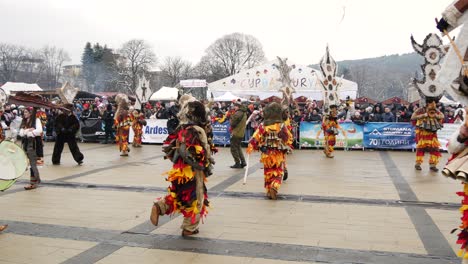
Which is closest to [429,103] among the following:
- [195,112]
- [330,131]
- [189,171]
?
[330,131]

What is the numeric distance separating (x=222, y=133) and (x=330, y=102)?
5.27m

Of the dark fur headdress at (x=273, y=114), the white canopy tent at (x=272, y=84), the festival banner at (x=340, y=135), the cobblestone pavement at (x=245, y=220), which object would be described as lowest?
the cobblestone pavement at (x=245, y=220)

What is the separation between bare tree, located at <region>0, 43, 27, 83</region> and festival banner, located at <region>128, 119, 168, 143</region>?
52860 millimetres

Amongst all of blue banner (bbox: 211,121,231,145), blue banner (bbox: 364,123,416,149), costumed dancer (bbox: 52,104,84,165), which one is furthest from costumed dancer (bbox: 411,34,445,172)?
costumed dancer (bbox: 52,104,84,165)

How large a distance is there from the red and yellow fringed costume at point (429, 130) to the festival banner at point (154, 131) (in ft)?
35.0

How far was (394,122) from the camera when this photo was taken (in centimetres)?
1656

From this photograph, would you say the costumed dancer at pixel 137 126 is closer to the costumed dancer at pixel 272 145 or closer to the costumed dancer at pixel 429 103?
the costumed dancer at pixel 272 145

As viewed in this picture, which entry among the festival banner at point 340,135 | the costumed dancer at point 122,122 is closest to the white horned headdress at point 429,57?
the festival banner at point 340,135

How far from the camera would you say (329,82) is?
14609 millimetres

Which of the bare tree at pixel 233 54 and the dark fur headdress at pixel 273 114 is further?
the bare tree at pixel 233 54

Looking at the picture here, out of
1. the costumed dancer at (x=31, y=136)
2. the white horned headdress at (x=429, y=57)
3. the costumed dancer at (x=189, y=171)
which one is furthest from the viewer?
the white horned headdress at (x=429, y=57)

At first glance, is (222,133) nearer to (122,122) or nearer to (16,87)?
(122,122)

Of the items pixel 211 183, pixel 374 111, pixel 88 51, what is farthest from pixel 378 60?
pixel 211 183

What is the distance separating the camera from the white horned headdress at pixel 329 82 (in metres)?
14.4
